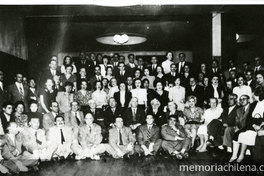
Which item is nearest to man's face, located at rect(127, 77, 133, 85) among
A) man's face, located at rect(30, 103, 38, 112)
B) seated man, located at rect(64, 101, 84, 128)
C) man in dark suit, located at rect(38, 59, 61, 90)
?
seated man, located at rect(64, 101, 84, 128)

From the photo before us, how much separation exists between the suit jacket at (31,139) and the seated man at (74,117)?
1.05 ft

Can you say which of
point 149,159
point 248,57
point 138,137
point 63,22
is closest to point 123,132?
point 138,137

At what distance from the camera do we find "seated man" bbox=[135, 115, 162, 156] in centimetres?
315

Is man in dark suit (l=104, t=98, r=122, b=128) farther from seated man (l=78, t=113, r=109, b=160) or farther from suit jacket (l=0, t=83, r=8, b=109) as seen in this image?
suit jacket (l=0, t=83, r=8, b=109)

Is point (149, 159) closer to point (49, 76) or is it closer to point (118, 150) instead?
point (118, 150)

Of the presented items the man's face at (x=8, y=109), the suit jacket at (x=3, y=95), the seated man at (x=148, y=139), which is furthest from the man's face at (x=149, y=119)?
the suit jacket at (x=3, y=95)

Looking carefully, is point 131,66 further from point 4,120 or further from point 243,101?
point 4,120

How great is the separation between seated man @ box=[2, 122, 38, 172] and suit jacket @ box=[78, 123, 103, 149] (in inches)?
24.1

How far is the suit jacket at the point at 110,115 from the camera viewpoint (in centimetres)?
331

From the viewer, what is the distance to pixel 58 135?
3109 millimetres

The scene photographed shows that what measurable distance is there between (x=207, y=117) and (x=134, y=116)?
2.87ft

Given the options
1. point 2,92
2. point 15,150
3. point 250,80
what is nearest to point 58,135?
point 15,150

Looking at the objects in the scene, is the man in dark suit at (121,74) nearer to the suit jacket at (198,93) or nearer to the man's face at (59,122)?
the suit jacket at (198,93)

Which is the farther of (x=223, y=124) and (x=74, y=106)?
(x=74, y=106)
